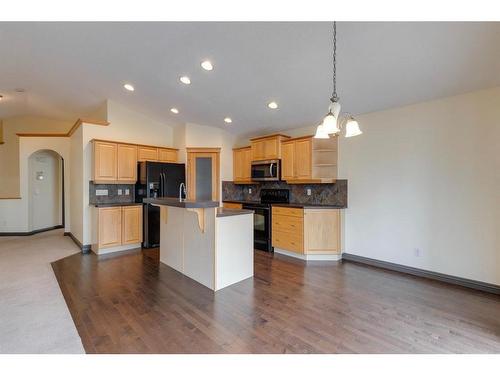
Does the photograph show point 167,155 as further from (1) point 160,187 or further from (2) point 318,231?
(2) point 318,231

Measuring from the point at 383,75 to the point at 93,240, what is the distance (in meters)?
5.39

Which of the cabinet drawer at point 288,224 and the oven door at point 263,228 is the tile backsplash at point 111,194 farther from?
the cabinet drawer at point 288,224

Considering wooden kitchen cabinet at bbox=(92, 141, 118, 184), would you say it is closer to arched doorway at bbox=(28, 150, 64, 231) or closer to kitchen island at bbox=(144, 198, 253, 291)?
kitchen island at bbox=(144, 198, 253, 291)

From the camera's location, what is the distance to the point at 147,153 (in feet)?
17.7

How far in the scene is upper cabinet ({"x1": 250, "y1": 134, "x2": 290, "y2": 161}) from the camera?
4961 mm

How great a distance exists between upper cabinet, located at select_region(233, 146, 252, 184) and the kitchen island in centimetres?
233

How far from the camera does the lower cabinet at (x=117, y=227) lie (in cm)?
455

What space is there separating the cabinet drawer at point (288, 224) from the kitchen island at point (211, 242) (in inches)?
46.5

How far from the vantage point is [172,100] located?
4.61 m

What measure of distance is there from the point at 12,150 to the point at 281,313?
794 centimetres

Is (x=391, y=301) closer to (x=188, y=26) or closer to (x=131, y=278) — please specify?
(x=131, y=278)

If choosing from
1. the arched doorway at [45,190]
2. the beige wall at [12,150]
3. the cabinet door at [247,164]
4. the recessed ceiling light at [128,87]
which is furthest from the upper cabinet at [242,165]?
the beige wall at [12,150]

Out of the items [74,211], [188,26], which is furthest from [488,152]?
[74,211]

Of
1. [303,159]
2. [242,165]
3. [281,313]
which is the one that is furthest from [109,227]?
[303,159]
